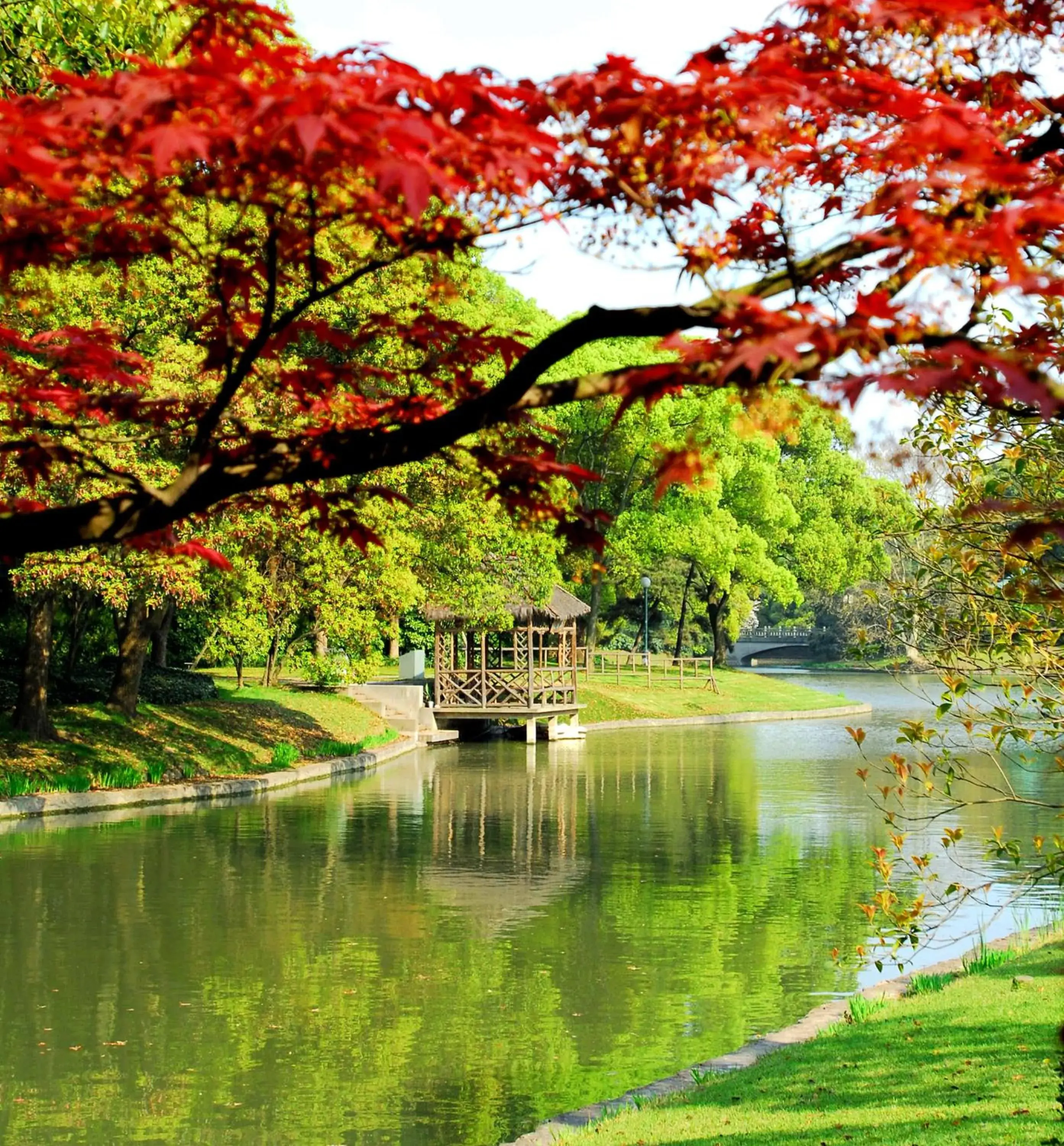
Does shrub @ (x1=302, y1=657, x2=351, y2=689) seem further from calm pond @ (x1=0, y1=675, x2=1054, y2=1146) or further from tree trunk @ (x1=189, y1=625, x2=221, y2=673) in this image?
calm pond @ (x1=0, y1=675, x2=1054, y2=1146)

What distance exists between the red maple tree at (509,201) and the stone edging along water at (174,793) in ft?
50.5

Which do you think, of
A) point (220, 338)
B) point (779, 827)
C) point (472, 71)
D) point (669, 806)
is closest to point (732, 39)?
point (472, 71)

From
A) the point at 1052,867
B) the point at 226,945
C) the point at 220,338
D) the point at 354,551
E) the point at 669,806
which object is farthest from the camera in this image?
the point at 354,551

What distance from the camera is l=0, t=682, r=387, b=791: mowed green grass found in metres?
21.9

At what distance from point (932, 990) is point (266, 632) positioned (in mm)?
16870

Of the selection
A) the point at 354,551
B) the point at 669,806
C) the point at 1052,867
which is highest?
the point at 354,551

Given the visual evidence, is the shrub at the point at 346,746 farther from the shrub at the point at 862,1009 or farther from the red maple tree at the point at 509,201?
the red maple tree at the point at 509,201

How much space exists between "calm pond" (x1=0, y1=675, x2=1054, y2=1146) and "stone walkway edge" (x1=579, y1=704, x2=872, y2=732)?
18.6 metres

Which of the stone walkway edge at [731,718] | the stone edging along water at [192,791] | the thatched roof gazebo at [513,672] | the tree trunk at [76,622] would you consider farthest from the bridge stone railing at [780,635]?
the tree trunk at [76,622]

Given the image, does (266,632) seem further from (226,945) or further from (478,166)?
(478,166)

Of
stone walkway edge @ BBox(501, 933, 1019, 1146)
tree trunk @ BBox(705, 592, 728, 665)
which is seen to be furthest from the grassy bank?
tree trunk @ BBox(705, 592, 728, 665)

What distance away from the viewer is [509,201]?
14.4 ft

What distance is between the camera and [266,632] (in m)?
24.9

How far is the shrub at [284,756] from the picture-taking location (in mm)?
25859
